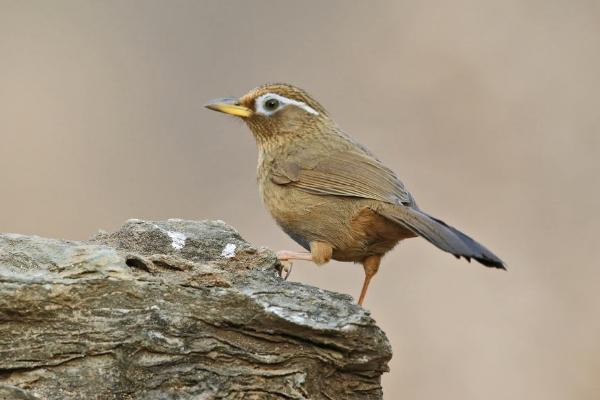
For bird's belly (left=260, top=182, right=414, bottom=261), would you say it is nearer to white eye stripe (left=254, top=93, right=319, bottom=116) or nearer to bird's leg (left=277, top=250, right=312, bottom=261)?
bird's leg (left=277, top=250, right=312, bottom=261)

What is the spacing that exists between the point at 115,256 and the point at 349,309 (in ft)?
3.10

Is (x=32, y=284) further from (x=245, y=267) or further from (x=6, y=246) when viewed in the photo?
(x=245, y=267)

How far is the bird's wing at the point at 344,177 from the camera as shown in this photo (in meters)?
4.88

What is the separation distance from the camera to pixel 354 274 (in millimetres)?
8070

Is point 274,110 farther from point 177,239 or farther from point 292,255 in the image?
point 177,239

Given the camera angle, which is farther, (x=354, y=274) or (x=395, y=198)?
(x=354, y=274)

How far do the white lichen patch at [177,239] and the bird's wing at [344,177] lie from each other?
0.92 metres

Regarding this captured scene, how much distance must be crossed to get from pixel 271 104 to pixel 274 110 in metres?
0.04

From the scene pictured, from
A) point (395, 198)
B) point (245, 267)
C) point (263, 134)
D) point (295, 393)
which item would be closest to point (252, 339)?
point (295, 393)

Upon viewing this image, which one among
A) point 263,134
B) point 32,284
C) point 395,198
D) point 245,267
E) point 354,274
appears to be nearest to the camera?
point 32,284

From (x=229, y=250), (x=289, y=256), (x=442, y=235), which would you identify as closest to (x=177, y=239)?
(x=229, y=250)

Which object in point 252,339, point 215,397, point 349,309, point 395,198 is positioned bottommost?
point 215,397

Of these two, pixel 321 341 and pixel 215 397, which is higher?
pixel 321 341

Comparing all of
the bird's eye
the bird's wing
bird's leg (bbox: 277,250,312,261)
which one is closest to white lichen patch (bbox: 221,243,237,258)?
bird's leg (bbox: 277,250,312,261)
